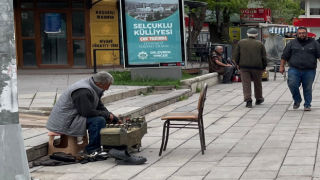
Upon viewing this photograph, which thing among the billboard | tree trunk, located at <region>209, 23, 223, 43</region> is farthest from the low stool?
tree trunk, located at <region>209, 23, 223, 43</region>

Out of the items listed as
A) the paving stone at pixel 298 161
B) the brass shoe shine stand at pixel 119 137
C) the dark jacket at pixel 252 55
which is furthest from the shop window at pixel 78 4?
the paving stone at pixel 298 161

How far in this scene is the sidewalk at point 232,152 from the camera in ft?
21.5

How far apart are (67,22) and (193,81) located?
6.74 metres

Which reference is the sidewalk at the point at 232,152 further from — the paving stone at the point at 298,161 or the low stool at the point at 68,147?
the low stool at the point at 68,147

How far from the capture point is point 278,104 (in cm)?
1302

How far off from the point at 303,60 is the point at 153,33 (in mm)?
5618

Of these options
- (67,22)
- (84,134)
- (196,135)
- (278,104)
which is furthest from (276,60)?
(84,134)

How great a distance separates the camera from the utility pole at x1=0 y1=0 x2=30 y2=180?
18.4 ft

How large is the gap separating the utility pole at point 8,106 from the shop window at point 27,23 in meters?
15.4

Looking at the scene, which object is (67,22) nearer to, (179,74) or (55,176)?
(179,74)

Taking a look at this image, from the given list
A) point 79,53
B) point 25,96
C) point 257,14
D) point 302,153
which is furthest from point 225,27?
point 302,153

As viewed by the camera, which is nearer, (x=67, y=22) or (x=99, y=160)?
(x=99, y=160)

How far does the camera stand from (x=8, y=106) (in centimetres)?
561

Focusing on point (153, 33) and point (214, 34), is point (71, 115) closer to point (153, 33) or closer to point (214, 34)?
point (153, 33)
